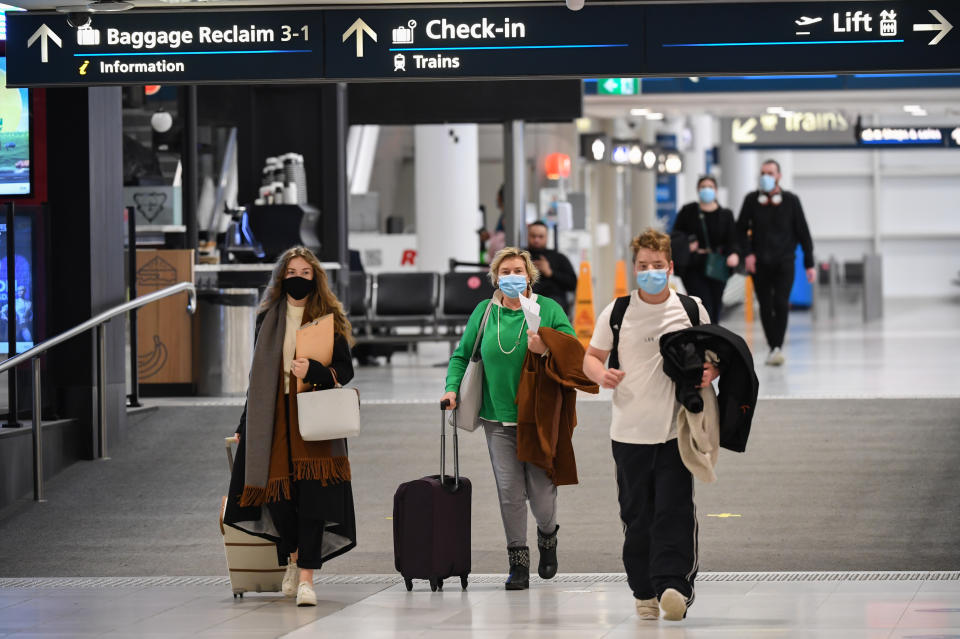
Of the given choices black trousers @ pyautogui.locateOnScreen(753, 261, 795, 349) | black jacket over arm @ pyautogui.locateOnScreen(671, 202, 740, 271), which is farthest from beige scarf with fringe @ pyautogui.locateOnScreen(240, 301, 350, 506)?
black trousers @ pyautogui.locateOnScreen(753, 261, 795, 349)

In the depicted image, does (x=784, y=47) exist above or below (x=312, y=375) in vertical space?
above

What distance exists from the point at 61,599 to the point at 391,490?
109 inches

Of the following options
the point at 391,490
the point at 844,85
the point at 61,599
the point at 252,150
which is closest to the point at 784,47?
the point at 391,490

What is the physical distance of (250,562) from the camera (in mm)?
7477

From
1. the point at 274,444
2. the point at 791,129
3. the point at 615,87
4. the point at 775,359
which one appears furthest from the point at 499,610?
the point at 791,129

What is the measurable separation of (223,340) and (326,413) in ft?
21.7

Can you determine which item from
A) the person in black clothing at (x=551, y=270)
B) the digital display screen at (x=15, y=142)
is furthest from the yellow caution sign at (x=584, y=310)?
the digital display screen at (x=15, y=142)

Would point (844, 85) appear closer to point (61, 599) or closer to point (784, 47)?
point (784, 47)

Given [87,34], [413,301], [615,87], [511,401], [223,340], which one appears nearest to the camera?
[511,401]

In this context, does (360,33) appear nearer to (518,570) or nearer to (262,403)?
(262,403)

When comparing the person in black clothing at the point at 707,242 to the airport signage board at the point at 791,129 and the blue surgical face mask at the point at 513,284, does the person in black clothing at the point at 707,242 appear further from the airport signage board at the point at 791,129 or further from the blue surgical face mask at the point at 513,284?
the airport signage board at the point at 791,129

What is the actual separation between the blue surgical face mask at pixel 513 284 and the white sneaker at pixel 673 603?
1707mm

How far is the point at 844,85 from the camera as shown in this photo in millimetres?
23453

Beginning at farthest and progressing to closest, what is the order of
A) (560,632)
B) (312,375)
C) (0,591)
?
(0,591), (312,375), (560,632)
